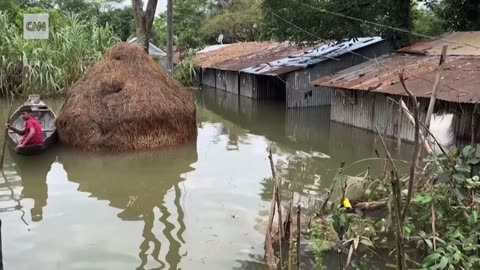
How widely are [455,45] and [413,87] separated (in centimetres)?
334

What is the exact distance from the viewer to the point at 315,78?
60.0ft

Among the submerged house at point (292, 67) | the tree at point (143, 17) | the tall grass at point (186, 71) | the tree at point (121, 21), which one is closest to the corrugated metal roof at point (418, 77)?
the submerged house at point (292, 67)

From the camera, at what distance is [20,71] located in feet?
64.2

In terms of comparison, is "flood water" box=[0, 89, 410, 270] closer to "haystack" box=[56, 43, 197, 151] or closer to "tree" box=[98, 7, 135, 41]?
"haystack" box=[56, 43, 197, 151]

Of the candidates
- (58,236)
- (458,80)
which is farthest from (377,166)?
(58,236)

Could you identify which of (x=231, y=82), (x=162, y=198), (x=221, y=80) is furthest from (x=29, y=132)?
(x=221, y=80)

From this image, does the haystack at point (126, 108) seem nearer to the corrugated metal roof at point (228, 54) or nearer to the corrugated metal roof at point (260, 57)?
the corrugated metal roof at point (260, 57)

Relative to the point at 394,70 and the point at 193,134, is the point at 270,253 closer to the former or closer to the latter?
the point at 193,134

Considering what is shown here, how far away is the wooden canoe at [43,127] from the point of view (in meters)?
10.4

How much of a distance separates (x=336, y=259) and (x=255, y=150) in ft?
19.9

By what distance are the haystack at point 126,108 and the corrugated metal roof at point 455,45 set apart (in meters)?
6.90

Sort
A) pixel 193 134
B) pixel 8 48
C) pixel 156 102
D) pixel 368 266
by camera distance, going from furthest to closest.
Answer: pixel 8 48 → pixel 193 134 → pixel 156 102 → pixel 368 266

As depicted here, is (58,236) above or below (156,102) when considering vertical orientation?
below

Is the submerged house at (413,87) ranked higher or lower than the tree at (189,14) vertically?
lower
